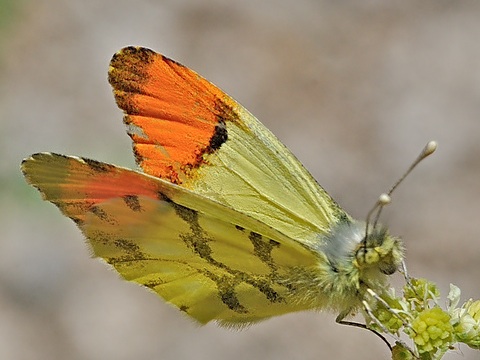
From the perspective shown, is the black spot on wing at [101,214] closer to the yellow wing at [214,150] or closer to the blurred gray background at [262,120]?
the yellow wing at [214,150]

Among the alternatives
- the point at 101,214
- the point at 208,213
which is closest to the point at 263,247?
the point at 208,213

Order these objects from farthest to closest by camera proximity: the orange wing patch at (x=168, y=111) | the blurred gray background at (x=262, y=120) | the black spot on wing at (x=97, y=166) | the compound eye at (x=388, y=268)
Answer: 1. the blurred gray background at (x=262, y=120)
2. the orange wing patch at (x=168, y=111)
3. the compound eye at (x=388, y=268)
4. the black spot on wing at (x=97, y=166)

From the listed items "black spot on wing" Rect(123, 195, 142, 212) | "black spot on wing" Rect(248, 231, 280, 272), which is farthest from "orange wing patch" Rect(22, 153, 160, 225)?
"black spot on wing" Rect(248, 231, 280, 272)

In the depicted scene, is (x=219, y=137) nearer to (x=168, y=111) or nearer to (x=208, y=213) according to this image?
(x=168, y=111)

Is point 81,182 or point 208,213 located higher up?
point 208,213

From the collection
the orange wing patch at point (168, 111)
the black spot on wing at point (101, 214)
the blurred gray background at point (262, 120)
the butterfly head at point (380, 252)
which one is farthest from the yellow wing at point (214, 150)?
the blurred gray background at point (262, 120)

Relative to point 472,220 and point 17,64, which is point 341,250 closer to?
point 472,220

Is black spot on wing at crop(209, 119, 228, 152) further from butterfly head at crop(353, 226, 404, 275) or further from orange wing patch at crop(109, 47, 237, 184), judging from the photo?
butterfly head at crop(353, 226, 404, 275)

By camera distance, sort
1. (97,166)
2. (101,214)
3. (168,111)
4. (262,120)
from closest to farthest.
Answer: (97,166)
(101,214)
(168,111)
(262,120)
